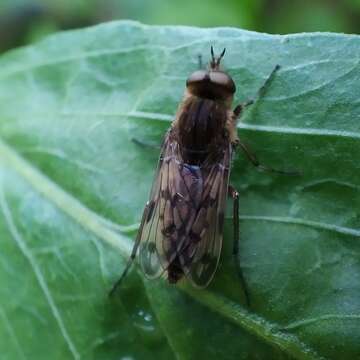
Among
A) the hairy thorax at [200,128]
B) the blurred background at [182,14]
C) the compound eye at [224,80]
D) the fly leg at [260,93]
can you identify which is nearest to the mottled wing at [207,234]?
the hairy thorax at [200,128]

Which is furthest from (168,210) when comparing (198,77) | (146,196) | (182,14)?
(182,14)

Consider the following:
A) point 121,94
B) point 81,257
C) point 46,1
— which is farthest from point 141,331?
point 46,1

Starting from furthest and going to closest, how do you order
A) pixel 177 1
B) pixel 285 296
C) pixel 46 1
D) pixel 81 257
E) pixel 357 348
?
pixel 46 1 → pixel 177 1 → pixel 81 257 → pixel 285 296 → pixel 357 348

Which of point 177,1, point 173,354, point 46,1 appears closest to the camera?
point 173,354

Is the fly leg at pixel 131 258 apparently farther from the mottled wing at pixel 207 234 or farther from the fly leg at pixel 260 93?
the fly leg at pixel 260 93

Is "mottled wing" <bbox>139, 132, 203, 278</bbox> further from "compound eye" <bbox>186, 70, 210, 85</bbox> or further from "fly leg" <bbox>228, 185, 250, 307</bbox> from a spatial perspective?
"compound eye" <bbox>186, 70, 210, 85</bbox>

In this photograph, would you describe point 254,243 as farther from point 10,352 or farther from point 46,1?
point 46,1
